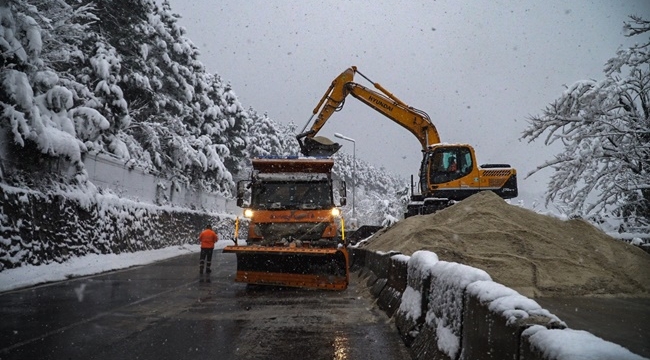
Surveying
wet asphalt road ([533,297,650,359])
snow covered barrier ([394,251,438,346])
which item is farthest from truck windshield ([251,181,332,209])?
snow covered barrier ([394,251,438,346])

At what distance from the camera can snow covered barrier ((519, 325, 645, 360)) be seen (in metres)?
1.92

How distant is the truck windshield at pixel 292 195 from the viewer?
1264 centimetres

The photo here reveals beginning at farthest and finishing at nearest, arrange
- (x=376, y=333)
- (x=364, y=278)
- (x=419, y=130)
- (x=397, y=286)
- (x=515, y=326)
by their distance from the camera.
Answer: (x=419, y=130)
(x=364, y=278)
(x=397, y=286)
(x=376, y=333)
(x=515, y=326)

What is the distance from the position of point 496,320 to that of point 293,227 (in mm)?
9370

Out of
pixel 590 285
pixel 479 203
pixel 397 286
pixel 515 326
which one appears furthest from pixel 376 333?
pixel 479 203

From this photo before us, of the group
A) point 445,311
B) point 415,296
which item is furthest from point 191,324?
point 445,311

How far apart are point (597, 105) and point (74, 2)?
24103 mm

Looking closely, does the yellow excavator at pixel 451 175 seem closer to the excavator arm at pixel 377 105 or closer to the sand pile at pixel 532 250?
the excavator arm at pixel 377 105

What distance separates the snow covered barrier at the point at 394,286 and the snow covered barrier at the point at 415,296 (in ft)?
1.62

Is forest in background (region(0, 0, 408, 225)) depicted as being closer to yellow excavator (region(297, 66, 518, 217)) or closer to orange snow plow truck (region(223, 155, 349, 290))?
orange snow plow truck (region(223, 155, 349, 290))

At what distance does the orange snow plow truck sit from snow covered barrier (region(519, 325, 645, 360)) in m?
8.17

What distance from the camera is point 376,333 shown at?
674cm

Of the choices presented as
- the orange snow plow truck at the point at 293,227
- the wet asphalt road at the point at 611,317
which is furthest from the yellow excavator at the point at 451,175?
the wet asphalt road at the point at 611,317

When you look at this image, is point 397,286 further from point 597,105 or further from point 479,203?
point 597,105
